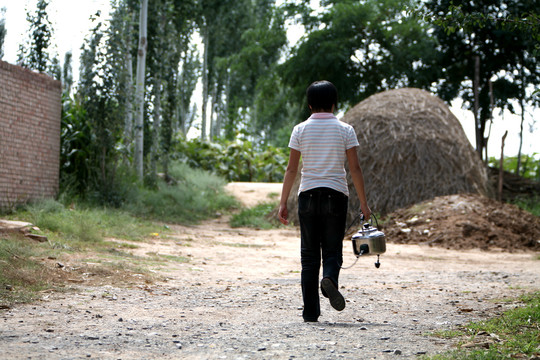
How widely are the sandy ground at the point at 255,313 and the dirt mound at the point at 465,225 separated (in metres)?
2.16

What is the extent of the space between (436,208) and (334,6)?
11.4 m

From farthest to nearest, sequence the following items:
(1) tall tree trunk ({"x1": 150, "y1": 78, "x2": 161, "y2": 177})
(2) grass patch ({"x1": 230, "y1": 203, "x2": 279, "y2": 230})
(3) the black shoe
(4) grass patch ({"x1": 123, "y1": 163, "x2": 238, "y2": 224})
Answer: (1) tall tree trunk ({"x1": 150, "y1": 78, "x2": 161, "y2": 177})
(2) grass patch ({"x1": 230, "y1": 203, "x2": 279, "y2": 230})
(4) grass patch ({"x1": 123, "y1": 163, "x2": 238, "y2": 224})
(3) the black shoe

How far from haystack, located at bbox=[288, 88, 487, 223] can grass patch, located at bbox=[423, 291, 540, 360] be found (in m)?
8.38

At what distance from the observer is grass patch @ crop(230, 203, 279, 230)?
1338cm

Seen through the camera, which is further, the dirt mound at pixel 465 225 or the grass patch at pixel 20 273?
the dirt mound at pixel 465 225

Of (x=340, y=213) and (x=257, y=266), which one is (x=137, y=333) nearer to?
(x=340, y=213)

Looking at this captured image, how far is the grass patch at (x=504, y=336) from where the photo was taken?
2998 mm

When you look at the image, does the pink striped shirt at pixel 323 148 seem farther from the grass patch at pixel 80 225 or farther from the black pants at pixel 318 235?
the grass patch at pixel 80 225

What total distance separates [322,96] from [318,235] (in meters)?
0.92

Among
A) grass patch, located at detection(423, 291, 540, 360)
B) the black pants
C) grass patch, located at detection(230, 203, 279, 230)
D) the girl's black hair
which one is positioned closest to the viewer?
grass patch, located at detection(423, 291, 540, 360)

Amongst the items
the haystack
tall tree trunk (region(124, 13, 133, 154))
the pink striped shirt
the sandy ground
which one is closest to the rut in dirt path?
the sandy ground

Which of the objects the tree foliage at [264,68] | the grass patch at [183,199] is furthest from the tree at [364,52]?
the grass patch at [183,199]

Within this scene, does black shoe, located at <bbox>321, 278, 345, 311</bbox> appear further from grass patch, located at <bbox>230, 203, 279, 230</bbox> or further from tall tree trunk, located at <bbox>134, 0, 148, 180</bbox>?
tall tree trunk, located at <bbox>134, 0, 148, 180</bbox>

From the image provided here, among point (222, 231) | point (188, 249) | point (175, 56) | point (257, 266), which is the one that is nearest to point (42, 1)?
point (175, 56)
